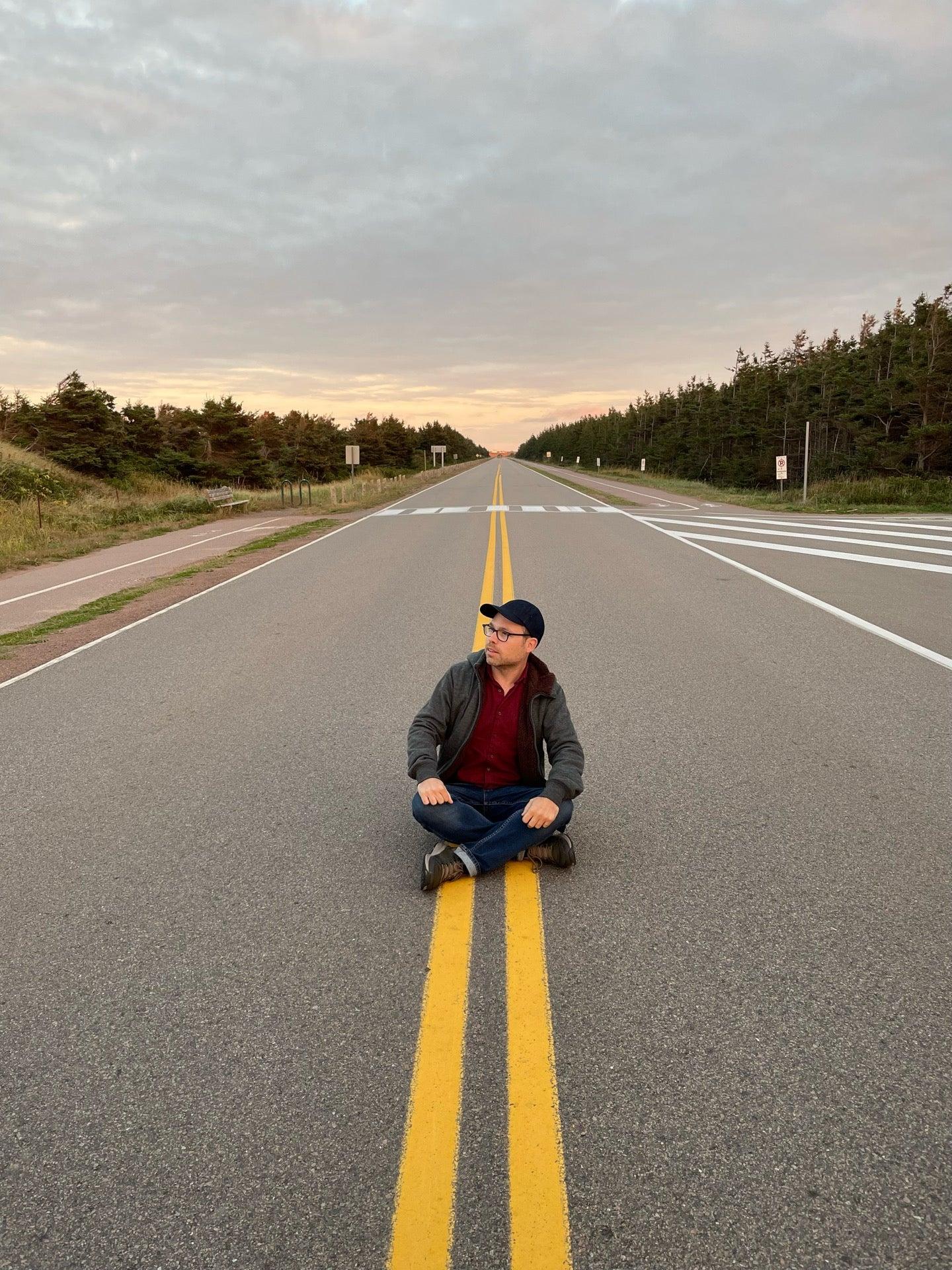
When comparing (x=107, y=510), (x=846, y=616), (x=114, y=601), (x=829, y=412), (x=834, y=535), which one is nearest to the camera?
(x=846, y=616)

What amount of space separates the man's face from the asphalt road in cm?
94

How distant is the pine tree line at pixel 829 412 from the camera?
139ft

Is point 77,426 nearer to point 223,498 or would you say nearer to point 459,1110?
point 223,498

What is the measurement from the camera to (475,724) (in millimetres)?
3965

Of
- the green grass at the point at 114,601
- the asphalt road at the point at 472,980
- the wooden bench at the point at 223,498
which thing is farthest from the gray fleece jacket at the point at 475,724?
the wooden bench at the point at 223,498

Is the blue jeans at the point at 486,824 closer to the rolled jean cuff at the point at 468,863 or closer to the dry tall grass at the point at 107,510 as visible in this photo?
the rolled jean cuff at the point at 468,863

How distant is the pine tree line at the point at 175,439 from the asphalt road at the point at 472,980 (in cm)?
3239

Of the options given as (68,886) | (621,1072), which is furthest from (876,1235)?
(68,886)

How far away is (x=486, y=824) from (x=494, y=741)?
40cm

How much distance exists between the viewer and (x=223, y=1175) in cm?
210

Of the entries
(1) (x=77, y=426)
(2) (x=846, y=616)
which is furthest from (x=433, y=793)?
(1) (x=77, y=426)

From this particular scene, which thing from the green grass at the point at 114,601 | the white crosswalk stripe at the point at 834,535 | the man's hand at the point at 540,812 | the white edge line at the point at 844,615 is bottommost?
the white crosswalk stripe at the point at 834,535

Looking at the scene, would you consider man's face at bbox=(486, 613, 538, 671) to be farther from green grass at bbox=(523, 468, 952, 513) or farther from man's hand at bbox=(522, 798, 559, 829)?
green grass at bbox=(523, 468, 952, 513)

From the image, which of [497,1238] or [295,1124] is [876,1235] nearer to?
[497,1238]
